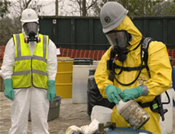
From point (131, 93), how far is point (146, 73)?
0.36 metres

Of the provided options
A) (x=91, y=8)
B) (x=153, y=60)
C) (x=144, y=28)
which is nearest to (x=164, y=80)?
(x=153, y=60)

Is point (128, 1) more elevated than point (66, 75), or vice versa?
point (128, 1)

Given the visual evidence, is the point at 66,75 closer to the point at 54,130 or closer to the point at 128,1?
the point at 54,130

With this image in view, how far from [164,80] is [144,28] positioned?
14.1m

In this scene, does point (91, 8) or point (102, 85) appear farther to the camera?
point (91, 8)

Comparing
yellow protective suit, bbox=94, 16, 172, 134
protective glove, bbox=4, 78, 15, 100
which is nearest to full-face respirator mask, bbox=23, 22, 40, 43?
protective glove, bbox=4, 78, 15, 100

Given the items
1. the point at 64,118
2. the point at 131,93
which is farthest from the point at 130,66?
the point at 64,118

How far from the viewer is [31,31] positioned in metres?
5.48

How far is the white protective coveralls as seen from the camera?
5.37 metres

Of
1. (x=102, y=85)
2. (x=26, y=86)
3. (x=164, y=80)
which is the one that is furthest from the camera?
(x=26, y=86)

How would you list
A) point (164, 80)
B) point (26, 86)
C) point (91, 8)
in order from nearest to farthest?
point (164, 80) → point (26, 86) → point (91, 8)

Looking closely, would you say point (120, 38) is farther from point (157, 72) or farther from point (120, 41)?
point (157, 72)

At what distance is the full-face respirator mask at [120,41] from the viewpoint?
362cm

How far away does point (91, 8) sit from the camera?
98.9ft
